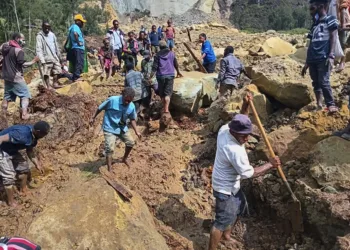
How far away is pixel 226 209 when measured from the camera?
403 cm

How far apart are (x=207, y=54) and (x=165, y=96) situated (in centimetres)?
277

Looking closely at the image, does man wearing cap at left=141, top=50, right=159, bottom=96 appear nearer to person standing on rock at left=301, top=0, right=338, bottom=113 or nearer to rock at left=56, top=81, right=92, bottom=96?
rock at left=56, top=81, right=92, bottom=96

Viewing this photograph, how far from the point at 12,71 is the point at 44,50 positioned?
1729 millimetres

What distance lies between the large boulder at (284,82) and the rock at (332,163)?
1.70 metres

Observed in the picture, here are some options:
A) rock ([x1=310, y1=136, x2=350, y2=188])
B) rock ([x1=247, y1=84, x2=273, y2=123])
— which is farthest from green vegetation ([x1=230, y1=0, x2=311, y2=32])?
rock ([x1=310, y1=136, x2=350, y2=188])

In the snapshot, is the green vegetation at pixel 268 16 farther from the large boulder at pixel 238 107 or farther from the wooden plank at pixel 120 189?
the wooden plank at pixel 120 189

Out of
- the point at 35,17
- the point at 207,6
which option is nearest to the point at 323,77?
A: the point at 35,17

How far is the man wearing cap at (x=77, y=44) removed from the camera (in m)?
8.25

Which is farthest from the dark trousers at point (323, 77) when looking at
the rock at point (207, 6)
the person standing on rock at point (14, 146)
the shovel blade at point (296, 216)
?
the rock at point (207, 6)

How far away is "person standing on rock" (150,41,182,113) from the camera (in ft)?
23.8

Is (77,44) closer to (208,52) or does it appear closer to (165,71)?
(165,71)

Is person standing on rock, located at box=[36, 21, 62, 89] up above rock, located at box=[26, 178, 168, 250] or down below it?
above

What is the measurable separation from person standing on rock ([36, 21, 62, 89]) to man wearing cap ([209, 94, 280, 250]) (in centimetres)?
533

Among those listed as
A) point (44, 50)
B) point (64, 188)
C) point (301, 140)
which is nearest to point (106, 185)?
point (64, 188)
